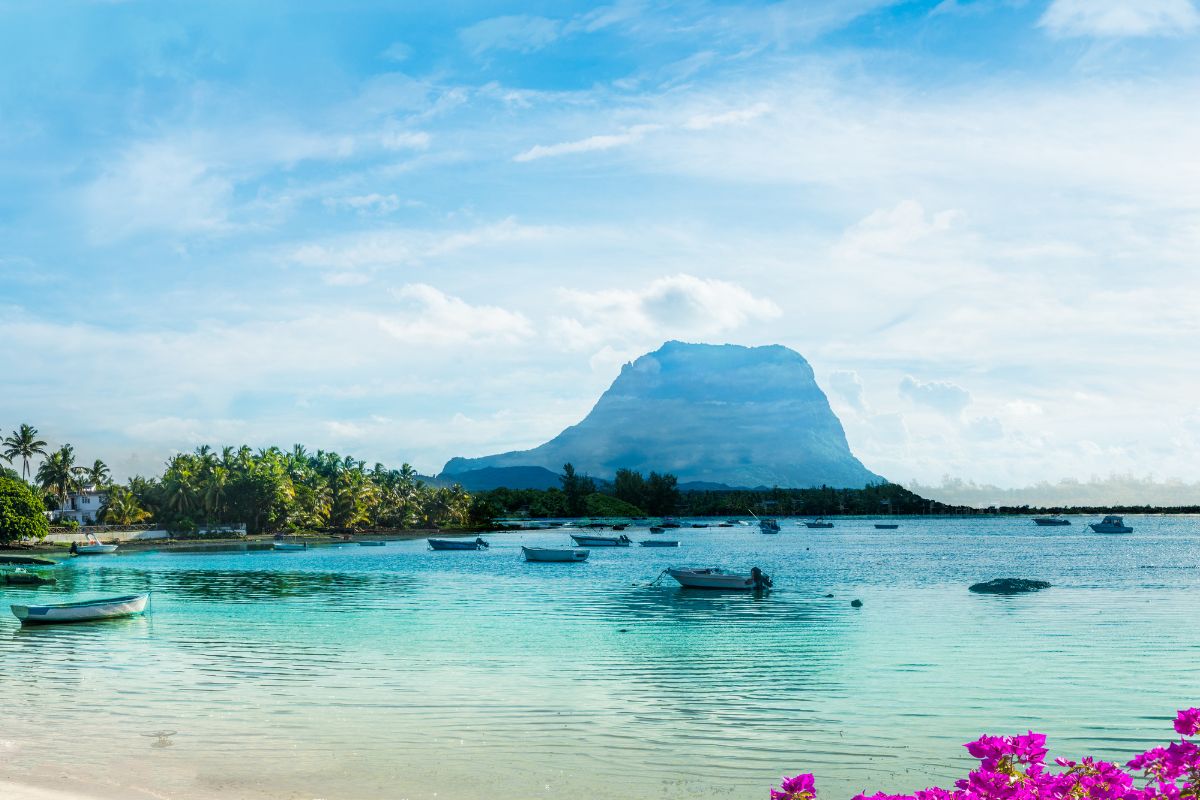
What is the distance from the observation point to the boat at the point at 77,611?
42.5 metres

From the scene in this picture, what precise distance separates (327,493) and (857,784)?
162 m

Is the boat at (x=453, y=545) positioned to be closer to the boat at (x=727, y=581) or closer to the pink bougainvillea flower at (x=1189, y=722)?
the boat at (x=727, y=581)

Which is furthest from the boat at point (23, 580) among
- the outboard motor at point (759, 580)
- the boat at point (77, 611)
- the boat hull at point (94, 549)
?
the outboard motor at point (759, 580)

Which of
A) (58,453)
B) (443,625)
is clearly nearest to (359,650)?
(443,625)

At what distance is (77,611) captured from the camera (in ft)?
141

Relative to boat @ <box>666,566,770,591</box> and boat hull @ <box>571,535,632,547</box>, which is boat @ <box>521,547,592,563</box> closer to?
boat hull @ <box>571,535,632,547</box>

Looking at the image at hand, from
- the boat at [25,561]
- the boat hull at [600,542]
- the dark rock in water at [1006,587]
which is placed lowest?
the boat hull at [600,542]

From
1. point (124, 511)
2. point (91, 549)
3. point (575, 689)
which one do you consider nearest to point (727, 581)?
point (575, 689)

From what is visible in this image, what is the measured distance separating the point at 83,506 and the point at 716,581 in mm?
156979

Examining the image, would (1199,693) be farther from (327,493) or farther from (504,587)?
(327,493)

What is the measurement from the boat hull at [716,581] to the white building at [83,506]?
149 m

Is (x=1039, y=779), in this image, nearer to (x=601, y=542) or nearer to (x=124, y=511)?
(x=601, y=542)

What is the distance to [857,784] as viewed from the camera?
18516 mm

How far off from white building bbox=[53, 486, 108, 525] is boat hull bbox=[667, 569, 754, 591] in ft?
488
